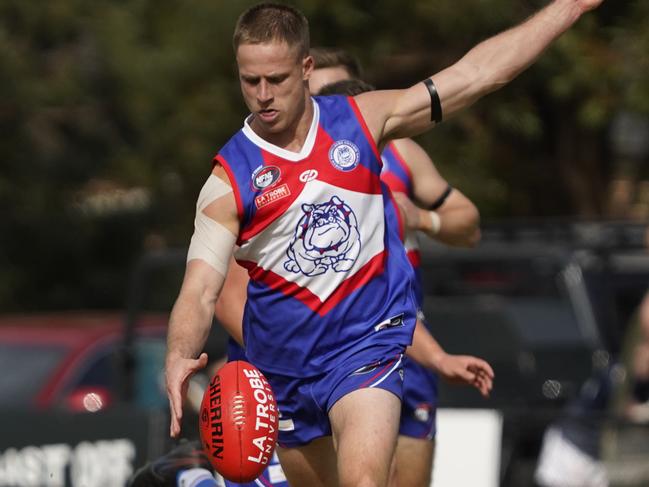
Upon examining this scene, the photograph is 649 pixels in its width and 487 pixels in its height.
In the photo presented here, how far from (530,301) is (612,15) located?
A: 443cm

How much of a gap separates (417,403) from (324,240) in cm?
145

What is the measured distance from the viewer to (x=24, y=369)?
525 inches

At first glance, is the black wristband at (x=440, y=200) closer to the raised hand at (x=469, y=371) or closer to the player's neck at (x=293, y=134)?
the raised hand at (x=469, y=371)

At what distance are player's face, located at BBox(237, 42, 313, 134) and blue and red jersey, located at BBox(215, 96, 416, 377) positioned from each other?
0.13 metres

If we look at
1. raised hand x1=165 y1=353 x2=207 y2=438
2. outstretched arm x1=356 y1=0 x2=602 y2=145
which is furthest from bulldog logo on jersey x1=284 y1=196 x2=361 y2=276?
raised hand x1=165 y1=353 x2=207 y2=438

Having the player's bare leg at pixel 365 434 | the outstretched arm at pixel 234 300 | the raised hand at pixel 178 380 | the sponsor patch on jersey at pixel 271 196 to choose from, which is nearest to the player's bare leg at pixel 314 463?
the player's bare leg at pixel 365 434

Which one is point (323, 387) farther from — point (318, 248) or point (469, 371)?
point (469, 371)

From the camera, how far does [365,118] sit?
243 inches

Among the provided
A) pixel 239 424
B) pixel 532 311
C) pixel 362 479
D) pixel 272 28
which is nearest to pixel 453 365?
pixel 362 479

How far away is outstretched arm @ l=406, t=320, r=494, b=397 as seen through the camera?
6.69 meters

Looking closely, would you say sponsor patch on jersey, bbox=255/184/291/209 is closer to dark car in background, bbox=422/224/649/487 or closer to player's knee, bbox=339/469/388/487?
player's knee, bbox=339/469/388/487

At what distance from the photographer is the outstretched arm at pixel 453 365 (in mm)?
6691

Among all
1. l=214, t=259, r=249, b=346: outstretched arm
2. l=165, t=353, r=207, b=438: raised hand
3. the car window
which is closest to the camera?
l=165, t=353, r=207, b=438: raised hand

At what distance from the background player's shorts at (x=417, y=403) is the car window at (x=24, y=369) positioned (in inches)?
246
